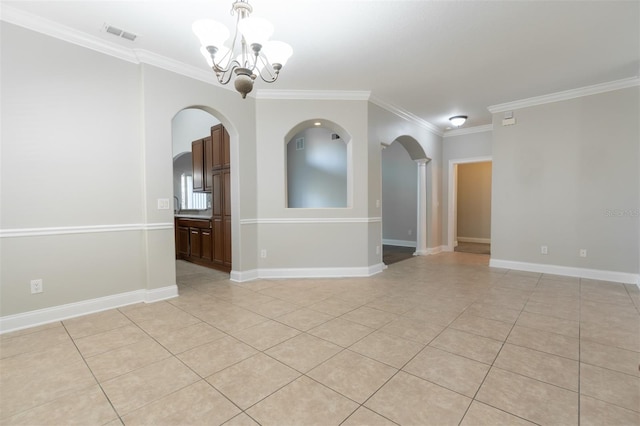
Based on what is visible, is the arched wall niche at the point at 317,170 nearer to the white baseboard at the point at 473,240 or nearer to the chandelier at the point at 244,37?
the white baseboard at the point at 473,240

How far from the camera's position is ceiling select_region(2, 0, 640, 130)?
8.16 ft

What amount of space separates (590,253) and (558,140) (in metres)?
1.74

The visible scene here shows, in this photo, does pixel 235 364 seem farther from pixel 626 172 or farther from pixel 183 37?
pixel 626 172

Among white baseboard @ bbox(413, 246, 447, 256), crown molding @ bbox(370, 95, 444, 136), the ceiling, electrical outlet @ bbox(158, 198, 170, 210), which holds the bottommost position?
white baseboard @ bbox(413, 246, 447, 256)

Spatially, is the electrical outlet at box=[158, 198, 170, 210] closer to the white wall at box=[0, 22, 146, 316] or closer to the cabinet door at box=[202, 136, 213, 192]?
the white wall at box=[0, 22, 146, 316]

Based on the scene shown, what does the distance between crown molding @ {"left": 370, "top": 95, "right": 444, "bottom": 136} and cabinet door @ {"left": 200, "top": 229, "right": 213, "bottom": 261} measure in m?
3.53

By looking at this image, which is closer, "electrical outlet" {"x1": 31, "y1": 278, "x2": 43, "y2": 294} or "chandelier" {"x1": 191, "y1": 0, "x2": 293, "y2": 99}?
"chandelier" {"x1": 191, "y1": 0, "x2": 293, "y2": 99}

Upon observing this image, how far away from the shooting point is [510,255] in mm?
4957

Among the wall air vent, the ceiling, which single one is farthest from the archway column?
the wall air vent

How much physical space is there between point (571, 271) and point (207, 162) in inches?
242

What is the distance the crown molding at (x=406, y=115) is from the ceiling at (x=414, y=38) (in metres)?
0.34

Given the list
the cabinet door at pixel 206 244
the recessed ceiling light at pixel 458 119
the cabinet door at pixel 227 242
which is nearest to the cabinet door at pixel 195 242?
the cabinet door at pixel 206 244

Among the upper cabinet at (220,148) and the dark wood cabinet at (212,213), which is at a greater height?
the upper cabinet at (220,148)

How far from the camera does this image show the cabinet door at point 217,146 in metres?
4.86
